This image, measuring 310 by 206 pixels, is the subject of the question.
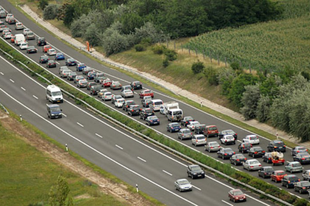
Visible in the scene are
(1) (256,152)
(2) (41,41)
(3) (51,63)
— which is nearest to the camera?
(1) (256,152)

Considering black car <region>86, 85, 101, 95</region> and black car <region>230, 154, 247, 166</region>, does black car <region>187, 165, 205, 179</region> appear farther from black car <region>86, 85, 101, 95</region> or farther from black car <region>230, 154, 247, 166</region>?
black car <region>86, 85, 101, 95</region>

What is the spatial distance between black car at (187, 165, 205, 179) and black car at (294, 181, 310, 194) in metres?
11.0

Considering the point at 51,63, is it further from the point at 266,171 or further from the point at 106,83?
the point at 266,171

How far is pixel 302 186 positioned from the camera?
6781cm

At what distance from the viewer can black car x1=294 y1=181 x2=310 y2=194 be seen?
67750 mm

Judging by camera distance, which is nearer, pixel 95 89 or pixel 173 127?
pixel 173 127

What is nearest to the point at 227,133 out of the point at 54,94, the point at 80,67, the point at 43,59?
the point at 54,94

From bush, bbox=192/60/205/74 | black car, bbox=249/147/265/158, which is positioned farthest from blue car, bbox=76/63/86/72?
black car, bbox=249/147/265/158

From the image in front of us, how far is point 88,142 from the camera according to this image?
89.8 meters

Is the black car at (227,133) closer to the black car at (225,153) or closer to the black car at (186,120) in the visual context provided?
the black car at (225,153)

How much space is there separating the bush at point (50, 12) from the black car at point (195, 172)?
9592 cm

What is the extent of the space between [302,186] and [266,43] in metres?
66.0

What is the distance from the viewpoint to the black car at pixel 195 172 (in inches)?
2955

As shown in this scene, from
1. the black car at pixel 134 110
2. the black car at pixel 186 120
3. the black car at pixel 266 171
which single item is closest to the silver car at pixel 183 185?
the black car at pixel 266 171
